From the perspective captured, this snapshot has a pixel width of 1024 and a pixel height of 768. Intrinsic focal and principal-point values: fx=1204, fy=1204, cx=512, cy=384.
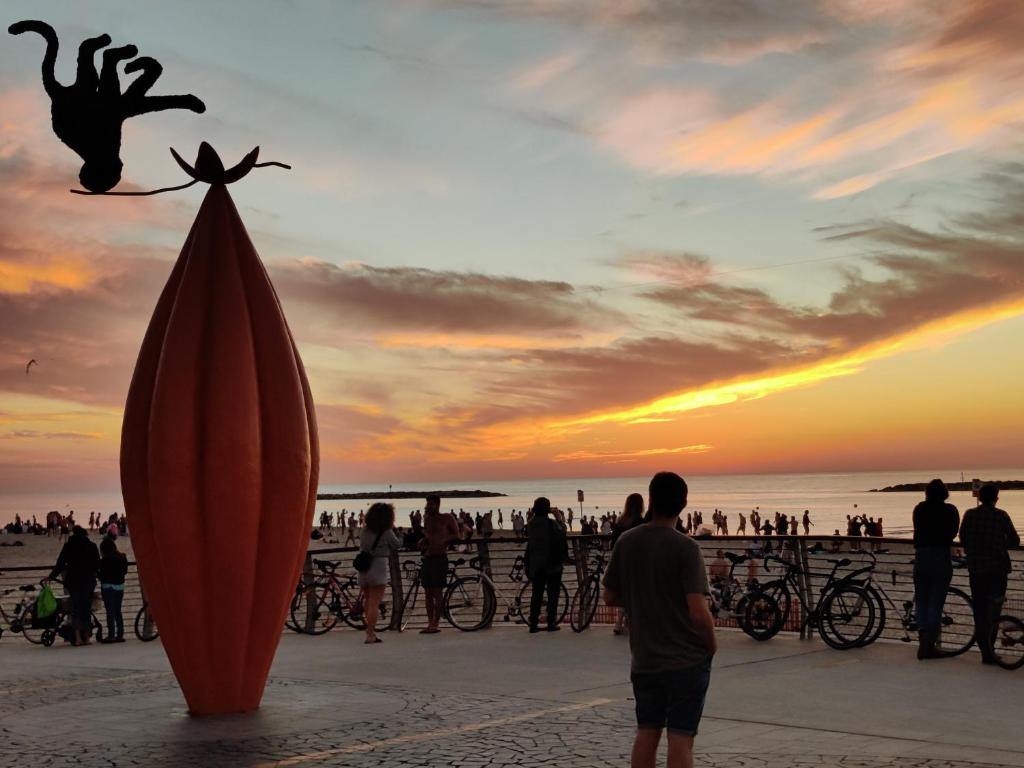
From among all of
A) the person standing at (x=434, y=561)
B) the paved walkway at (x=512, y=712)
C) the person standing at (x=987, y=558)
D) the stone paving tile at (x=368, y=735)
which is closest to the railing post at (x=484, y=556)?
the person standing at (x=434, y=561)

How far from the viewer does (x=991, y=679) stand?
10805 millimetres

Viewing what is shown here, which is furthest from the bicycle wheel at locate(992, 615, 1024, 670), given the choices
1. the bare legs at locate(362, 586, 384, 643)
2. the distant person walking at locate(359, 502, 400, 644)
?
the bare legs at locate(362, 586, 384, 643)

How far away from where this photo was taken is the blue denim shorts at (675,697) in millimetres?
5699

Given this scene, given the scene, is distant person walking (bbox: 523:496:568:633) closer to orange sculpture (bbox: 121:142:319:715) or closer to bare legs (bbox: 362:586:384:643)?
bare legs (bbox: 362:586:384:643)

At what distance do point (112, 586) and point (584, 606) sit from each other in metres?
6.70

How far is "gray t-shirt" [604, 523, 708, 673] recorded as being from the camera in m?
5.71

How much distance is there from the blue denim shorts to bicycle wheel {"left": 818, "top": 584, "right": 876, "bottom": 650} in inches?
301

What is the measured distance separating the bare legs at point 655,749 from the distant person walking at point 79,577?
12881 mm

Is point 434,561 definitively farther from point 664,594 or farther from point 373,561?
point 664,594

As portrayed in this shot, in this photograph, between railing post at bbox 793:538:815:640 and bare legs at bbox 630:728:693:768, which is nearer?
bare legs at bbox 630:728:693:768

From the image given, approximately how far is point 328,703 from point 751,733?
12.5ft

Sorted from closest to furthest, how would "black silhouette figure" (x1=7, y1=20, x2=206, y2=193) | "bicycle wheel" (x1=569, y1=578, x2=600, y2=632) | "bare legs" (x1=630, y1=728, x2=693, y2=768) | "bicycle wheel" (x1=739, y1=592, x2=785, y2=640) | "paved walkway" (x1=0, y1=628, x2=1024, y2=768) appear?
"bare legs" (x1=630, y1=728, x2=693, y2=768)
"paved walkway" (x1=0, y1=628, x2=1024, y2=768)
"black silhouette figure" (x1=7, y1=20, x2=206, y2=193)
"bicycle wheel" (x1=739, y1=592, x2=785, y2=640)
"bicycle wheel" (x1=569, y1=578, x2=600, y2=632)

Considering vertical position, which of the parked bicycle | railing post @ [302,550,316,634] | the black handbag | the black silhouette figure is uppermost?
the black silhouette figure

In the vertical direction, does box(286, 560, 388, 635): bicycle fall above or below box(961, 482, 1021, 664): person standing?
below
